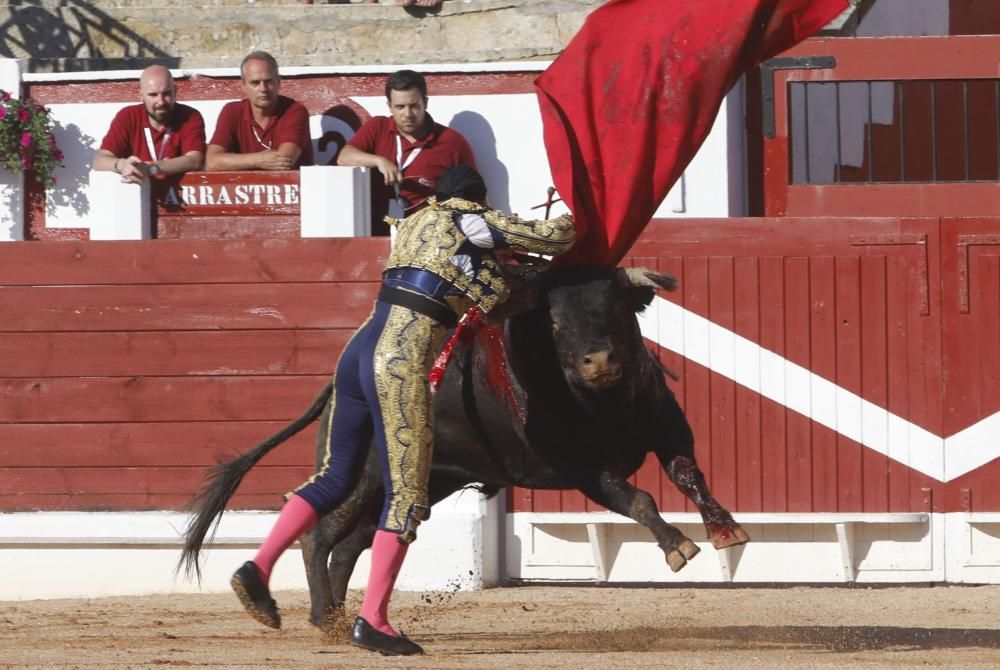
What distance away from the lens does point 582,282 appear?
5.21 metres

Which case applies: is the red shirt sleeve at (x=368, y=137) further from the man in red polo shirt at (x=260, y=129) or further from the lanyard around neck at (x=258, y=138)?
the lanyard around neck at (x=258, y=138)

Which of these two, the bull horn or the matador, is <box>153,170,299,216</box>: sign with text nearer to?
the matador

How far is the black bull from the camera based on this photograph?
5.10m

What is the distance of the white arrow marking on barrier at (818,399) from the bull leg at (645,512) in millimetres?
2367

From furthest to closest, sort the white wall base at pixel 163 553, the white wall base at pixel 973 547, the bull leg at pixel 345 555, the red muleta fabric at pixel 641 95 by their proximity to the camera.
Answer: the white wall base at pixel 163 553
the white wall base at pixel 973 547
the bull leg at pixel 345 555
the red muleta fabric at pixel 641 95

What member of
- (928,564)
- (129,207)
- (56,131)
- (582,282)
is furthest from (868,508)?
(56,131)

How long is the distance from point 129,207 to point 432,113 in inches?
62.0

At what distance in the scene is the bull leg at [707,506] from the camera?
197 inches

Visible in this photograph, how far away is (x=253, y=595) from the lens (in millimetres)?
4930

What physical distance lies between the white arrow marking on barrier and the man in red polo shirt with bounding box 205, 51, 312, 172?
6.37 feet

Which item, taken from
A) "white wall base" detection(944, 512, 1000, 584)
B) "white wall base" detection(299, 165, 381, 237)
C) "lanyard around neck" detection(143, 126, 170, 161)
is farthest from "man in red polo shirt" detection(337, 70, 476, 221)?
"white wall base" detection(944, 512, 1000, 584)

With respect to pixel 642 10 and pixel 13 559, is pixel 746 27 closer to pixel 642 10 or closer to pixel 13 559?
pixel 642 10

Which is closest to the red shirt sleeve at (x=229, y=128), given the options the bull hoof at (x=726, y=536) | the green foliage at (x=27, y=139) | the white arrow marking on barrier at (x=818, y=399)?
the green foliage at (x=27, y=139)

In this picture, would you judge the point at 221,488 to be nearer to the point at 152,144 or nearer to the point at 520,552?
the point at 520,552
